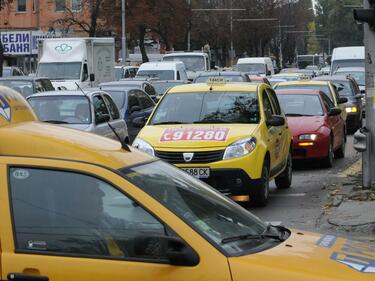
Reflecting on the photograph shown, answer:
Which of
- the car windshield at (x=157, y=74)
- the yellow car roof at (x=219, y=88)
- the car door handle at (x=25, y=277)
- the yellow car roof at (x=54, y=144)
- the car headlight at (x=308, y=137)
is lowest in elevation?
the car headlight at (x=308, y=137)

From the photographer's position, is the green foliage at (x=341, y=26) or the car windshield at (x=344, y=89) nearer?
the car windshield at (x=344, y=89)

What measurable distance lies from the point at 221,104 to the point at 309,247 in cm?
689

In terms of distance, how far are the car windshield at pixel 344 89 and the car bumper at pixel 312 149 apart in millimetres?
8611

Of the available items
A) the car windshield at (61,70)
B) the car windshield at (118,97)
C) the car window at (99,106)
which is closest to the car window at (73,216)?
the car window at (99,106)

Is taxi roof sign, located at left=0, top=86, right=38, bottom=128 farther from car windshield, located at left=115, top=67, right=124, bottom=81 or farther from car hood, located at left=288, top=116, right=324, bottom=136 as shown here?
car windshield, located at left=115, top=67, right=124, bottom=81

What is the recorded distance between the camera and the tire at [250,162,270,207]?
32.2 feet

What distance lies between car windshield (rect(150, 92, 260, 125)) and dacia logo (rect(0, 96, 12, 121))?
6.36m

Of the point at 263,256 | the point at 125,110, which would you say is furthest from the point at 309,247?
the point at 125,110

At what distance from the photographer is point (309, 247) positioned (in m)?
3.98

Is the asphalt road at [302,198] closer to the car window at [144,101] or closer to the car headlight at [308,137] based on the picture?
the car headlight at [308,137]

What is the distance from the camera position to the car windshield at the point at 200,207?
368 cm

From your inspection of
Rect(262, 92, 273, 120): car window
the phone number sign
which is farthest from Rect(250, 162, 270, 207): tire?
Rect(262, 92, 273, 120): car window

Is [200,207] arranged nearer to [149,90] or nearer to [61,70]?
[149,90]

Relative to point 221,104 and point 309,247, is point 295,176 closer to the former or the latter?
point 221,104
